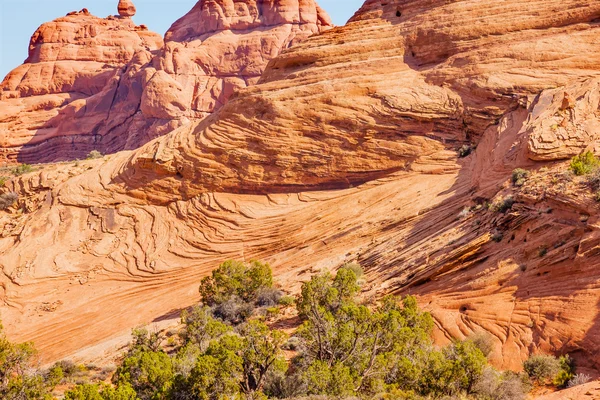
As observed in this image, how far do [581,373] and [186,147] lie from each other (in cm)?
2103

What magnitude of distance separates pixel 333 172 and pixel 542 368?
15.1 m

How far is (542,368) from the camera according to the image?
569 inches

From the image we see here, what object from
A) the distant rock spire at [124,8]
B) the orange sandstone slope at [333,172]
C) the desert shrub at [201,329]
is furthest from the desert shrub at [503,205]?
the distant rock spire at [124,8]

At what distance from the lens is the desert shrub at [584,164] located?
716 inches

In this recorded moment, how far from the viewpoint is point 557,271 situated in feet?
53.6

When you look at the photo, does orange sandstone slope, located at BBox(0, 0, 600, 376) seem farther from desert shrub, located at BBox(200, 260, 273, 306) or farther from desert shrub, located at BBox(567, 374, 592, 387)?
desert shrub, located at BBox(567, 374, 592, 387)

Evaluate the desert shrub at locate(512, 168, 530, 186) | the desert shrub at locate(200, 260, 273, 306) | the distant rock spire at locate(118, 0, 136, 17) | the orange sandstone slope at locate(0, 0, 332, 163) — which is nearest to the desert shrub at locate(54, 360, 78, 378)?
the desert shrub at locate(200, 260, 273, 306)

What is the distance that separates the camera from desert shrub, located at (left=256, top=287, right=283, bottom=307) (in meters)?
22.1

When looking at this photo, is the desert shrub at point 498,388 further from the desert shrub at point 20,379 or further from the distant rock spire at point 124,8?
the distant rock spire at point 124,8

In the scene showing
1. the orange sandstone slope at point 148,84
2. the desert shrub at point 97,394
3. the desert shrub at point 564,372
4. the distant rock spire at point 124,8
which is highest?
the distant rock spire at point 124,8

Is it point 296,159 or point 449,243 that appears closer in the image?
point 449,243

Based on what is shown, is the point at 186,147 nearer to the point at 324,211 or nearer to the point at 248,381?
the point at 324,211

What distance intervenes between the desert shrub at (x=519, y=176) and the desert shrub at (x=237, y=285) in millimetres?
8279

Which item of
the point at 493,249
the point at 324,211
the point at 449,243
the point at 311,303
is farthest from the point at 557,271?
the point at 324,211
